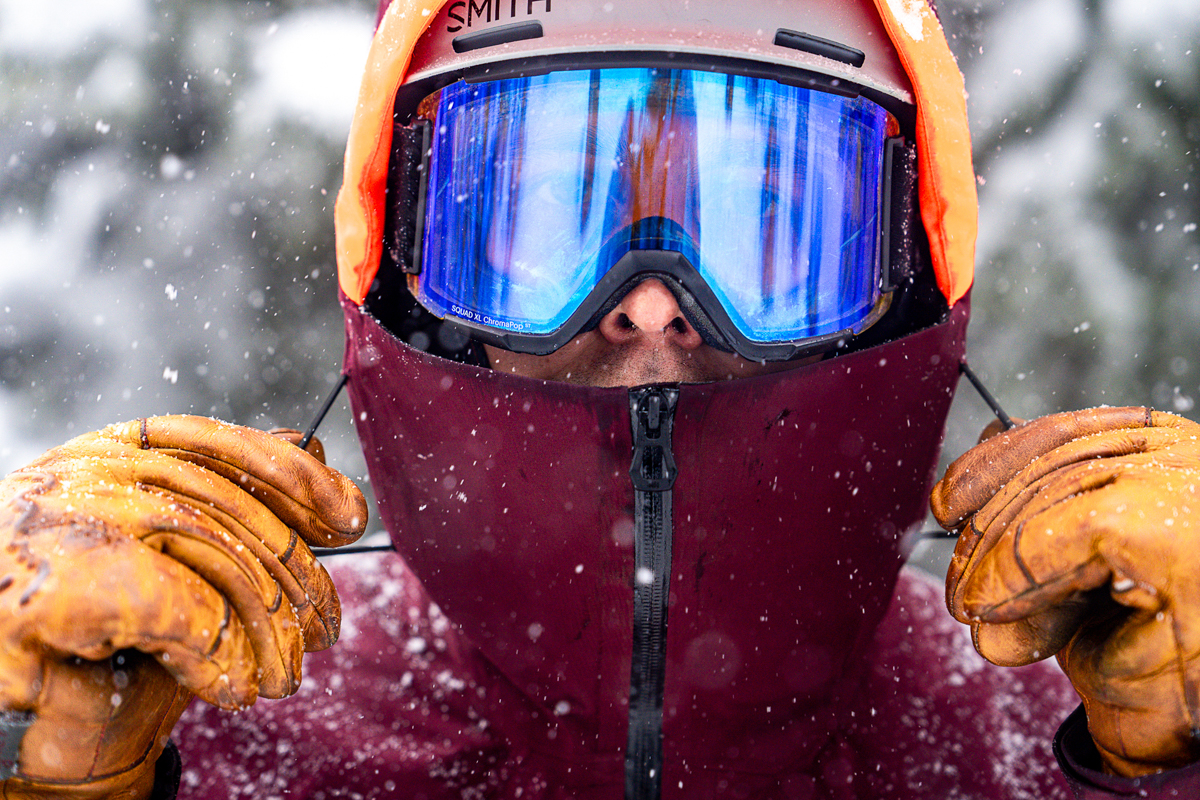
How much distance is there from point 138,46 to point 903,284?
3.84 meters

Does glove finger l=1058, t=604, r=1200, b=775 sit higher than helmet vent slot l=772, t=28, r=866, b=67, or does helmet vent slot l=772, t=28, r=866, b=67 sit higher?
helmet vent slot l=772, t=28, r=866, b=67

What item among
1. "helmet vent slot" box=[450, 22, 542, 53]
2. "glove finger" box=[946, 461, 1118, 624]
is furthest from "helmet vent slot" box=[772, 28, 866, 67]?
"glove finger" box=[946, 461, 1118, 624]

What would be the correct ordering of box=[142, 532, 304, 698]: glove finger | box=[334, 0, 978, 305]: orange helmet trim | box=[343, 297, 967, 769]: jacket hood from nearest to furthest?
box=[142, 532, 304, 698]: glove finger
box=[343, 297, 967, 769]: jacket hood
box=[334, 0, 978, 305]: orange helmet trim

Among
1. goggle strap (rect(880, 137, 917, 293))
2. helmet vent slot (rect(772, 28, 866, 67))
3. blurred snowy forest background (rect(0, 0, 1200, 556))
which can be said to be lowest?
blurred snowy forest background (rect(0, 0, 1200, 556))

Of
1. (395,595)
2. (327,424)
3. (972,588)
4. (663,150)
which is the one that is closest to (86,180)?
(327,424)

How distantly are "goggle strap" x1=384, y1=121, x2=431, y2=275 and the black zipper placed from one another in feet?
1.90

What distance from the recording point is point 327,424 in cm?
486

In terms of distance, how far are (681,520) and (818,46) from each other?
0.85 metres

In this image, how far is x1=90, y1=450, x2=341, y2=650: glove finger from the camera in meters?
1.10

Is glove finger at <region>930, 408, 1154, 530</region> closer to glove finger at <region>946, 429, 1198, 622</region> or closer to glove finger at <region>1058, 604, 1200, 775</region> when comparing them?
glove finger at <region>946, 429, 1198, 622</region>

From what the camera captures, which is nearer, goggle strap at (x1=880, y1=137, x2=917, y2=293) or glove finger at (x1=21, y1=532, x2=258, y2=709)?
glove finger at (x1=21, y1=532, x2=258, y2=709)

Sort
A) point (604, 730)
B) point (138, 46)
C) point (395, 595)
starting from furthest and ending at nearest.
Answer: point (138, 46)
point (395, 595)
point (604, 730)

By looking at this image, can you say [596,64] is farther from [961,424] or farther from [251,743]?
[961,424]

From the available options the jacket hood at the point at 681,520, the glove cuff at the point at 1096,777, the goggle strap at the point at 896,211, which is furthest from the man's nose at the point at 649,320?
the glove cuff at the point at 1096,777
